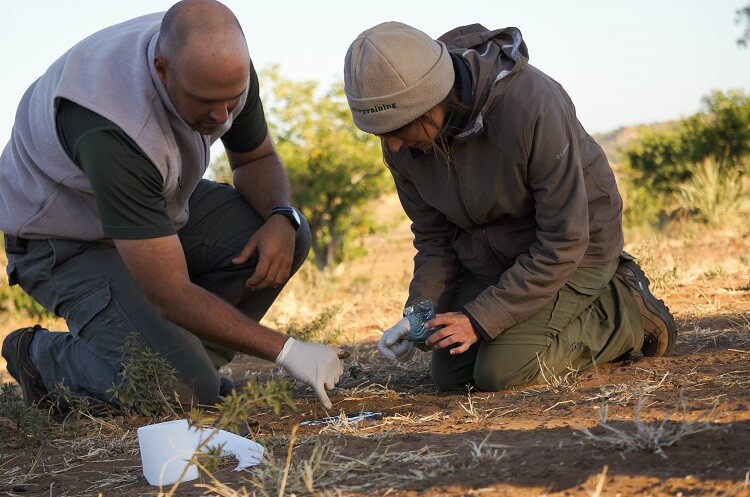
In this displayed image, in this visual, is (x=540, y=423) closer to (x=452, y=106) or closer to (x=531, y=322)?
(x=531, y=322)

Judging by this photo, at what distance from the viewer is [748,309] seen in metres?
4.65

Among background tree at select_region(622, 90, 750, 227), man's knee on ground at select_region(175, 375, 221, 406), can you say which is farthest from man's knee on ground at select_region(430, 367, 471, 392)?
background tree at select_region(622, 90, 750, 227)

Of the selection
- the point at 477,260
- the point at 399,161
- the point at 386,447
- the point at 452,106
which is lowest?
the point at 386,447

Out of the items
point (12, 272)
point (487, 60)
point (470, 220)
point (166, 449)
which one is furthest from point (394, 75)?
point (12, 272)

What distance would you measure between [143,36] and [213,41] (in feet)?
1.61

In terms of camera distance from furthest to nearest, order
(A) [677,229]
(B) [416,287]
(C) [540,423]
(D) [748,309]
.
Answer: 1. (A) [677,229]
2. (D) [748,309]
3. (B) [416,287]
4. (C) [540,423]

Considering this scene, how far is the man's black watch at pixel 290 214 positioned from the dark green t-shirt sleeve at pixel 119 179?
884 millimetres

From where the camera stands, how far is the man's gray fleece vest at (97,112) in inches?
133

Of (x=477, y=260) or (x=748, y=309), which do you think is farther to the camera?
(x=748, y=309)

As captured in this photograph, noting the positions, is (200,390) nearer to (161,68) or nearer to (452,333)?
(452,333)

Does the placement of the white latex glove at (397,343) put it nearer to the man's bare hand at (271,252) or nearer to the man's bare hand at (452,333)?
the man's bare hand at (452,333)

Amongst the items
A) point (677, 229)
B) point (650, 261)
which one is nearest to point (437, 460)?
point (650, 261)

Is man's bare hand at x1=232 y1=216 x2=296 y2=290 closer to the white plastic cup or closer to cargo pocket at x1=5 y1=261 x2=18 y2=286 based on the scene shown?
cargo pocket at x1=5 y1=261 x2=18 y2=286

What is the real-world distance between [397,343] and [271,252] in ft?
2.40
